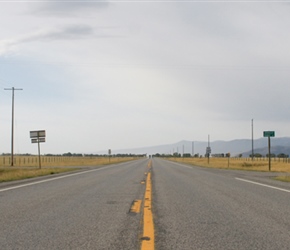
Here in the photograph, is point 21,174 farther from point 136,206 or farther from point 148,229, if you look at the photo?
point 148,229

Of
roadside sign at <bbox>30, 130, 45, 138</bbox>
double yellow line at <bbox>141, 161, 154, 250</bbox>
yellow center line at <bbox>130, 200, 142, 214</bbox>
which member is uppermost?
roadside sign at <bbox>30, 130, 45, 138</bbox>

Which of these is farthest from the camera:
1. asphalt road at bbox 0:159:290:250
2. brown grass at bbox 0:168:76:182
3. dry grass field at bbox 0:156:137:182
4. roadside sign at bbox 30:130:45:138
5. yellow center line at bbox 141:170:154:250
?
roadside sign at bbox 30:130:45:138

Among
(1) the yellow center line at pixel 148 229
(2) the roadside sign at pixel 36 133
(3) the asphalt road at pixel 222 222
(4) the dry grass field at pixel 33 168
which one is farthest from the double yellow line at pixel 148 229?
(2) the roadside sign at pixel 36 133

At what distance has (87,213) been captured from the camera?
8.47 meters

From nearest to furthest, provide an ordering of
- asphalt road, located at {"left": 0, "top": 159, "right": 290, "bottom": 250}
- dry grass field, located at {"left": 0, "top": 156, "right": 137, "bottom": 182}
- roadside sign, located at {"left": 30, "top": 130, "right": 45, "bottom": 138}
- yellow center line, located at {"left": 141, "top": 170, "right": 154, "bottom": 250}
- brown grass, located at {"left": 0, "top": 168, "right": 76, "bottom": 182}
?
yellow center line, located at {"left": 141, "top": 170, "right": 154, "bottom": 250} → asphalt road, located at {"left": 0, "top": 159, "right": 290, "bottom": 250} → brown grass, located at {"left": 0, "top": 168, "right": 76, "bottom": 182} → dry grass field, located at {"left": 0, "top": 156, "right": 137, "bottom": 182} → roadside sign, located at {"left": 30, "top": 130, "right": 45, "bottom": 138}

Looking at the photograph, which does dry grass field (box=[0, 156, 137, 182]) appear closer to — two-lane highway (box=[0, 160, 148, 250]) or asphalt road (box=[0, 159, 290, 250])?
two-lane highway (box=[0, 160, 148, 250])

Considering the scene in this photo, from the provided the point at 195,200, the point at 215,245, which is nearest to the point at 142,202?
the point at 195,200

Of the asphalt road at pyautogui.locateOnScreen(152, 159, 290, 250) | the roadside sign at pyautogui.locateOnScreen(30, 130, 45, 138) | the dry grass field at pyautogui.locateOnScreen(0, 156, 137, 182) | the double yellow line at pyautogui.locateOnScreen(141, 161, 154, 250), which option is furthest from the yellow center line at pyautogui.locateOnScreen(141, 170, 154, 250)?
the roadside sign at pyautogui.locateOnScreen(30, 130, 45, 138)


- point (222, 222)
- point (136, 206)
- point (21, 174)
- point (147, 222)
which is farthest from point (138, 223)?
point (21, 174)

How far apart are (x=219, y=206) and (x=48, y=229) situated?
4373 mm

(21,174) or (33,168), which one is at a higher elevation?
(21,174)

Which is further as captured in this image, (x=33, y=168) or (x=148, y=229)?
(x=33, y=168)

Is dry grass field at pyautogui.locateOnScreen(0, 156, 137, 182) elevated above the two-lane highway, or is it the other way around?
the two-lane highway

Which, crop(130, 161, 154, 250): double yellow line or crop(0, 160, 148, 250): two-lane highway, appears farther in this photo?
crop(0, 160, 148, 250): two-lane highway
